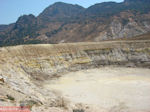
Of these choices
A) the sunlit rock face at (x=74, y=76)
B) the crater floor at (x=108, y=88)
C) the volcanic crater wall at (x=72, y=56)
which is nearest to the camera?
the sunlit rock face at (x=74, y=76)

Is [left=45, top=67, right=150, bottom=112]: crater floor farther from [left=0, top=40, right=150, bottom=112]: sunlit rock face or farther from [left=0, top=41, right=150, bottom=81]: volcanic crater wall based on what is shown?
[left=0, top=41, right=150, bottom=81]: volcanic crater wall

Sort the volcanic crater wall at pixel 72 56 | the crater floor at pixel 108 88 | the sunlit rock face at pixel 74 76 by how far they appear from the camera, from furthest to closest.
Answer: the volcanic crater wall at pixel 72 56 → the crater floor at pixel 108 88 → the sunlit rock face at pixel 74 76

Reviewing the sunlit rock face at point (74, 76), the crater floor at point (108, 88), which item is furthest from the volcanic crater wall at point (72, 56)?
the crater floor at point (108, 88)

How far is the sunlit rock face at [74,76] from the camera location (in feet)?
57.1

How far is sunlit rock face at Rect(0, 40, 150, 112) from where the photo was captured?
17391mm

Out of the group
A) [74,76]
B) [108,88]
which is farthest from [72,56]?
[108,88]

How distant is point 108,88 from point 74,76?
8.57 metres

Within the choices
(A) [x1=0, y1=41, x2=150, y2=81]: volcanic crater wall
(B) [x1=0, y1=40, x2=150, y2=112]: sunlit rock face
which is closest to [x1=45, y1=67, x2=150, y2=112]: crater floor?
(B) [x1=0, y1=40, x2=150, y2=112]: sunlit rock face

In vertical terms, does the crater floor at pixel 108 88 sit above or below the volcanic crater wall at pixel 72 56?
below

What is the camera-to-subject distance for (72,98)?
20.2 metres

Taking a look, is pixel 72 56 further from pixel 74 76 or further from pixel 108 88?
pixel 108 88

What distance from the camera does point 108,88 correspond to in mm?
23328

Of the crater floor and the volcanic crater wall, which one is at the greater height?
the volcanic crater wall

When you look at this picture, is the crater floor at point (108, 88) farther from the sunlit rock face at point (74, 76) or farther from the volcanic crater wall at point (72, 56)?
the volcanic crater wall at point (72, 56)
